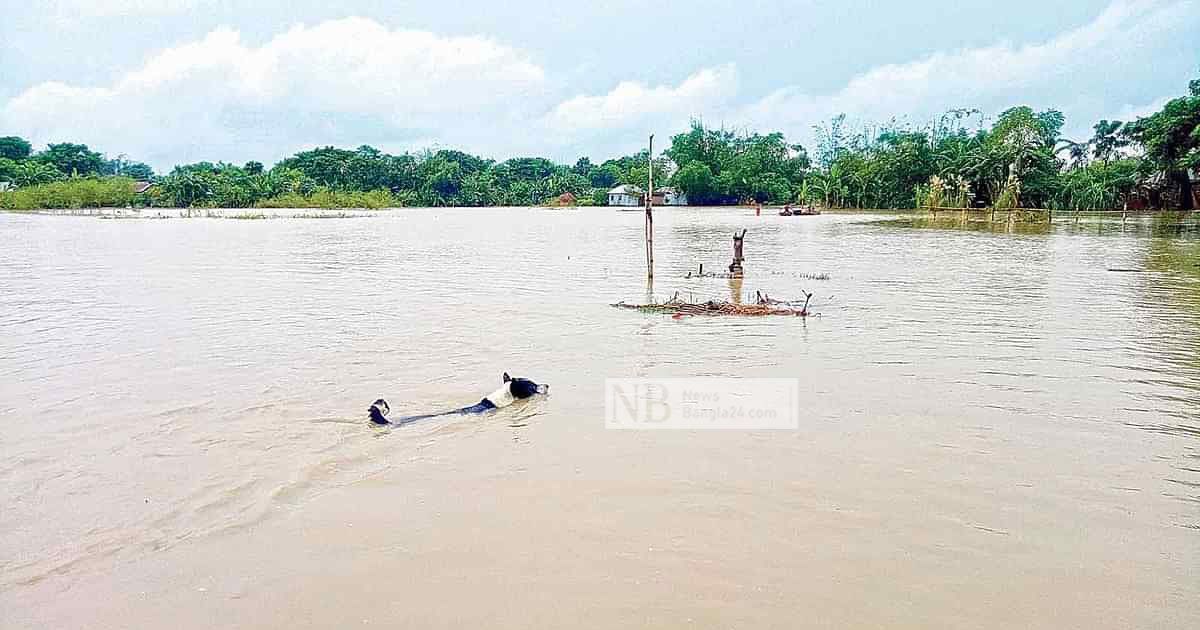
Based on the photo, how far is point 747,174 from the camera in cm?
6812

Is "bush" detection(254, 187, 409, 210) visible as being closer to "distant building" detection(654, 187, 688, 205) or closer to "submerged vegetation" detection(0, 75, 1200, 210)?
"submerged vegetation" detection(0, 75, 1200, 210)

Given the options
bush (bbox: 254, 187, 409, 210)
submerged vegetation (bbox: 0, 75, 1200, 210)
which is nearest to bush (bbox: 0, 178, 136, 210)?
submerged vegetation (bbox: 0, 75, 1200, 210)

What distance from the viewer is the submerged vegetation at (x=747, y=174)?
128 ft

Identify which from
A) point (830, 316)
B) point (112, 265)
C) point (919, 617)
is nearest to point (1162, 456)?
point (919, 617)

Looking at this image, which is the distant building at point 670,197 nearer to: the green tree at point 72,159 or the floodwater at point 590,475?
the green tree at point 72,159

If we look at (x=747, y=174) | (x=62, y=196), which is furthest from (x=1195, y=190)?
(x=62, y=196)

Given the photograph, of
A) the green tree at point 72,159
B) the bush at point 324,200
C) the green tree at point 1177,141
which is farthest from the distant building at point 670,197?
the green tree at point 72,159

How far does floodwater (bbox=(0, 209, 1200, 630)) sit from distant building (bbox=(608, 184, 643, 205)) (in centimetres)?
6145

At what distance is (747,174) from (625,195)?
11324mm

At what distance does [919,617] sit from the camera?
315 cm

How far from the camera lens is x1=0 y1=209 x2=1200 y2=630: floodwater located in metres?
3.31

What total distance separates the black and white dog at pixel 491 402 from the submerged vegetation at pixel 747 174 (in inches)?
1311

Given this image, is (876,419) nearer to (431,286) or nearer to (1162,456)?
(1162,456)

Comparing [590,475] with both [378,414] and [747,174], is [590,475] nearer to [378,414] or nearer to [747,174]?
[378,414]
